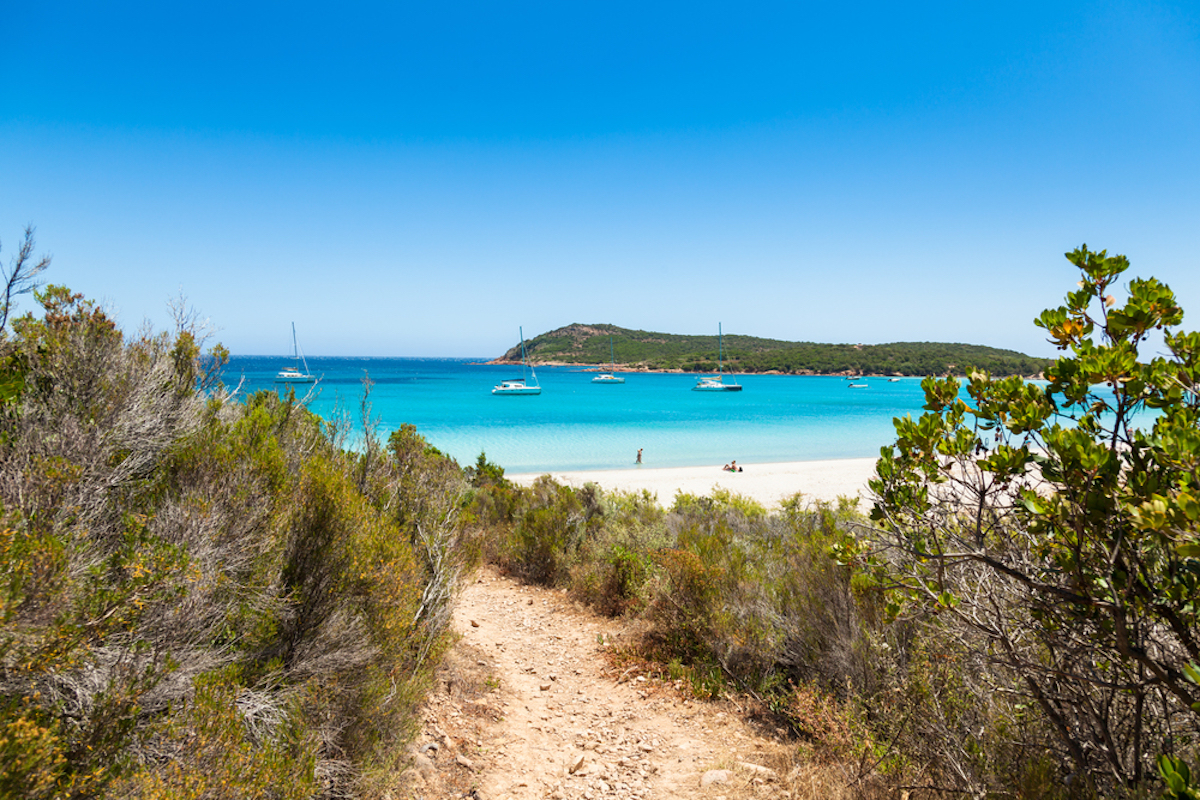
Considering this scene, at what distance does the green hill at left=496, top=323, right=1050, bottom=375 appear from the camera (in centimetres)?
10106

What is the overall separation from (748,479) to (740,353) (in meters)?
107

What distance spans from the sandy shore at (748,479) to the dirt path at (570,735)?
11007 mm

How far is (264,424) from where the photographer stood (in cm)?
393

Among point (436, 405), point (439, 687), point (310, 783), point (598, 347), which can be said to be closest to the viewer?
point (310, 783)

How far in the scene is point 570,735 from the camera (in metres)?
4.32

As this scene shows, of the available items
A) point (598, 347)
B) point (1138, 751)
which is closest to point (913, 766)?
point (1138, 751)

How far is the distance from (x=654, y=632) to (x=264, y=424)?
4.09 metres

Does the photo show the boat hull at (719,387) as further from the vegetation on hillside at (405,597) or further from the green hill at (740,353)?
the vegetation on hillside at (405,597)

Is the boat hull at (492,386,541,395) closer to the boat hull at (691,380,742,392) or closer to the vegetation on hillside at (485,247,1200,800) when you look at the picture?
the boat hull at (691,380,742,392)

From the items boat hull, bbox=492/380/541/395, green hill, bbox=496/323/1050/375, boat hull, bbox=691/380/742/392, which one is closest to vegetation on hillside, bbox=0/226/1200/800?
boat hull, bbox=492/380/541/395

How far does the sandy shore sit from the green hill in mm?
69294

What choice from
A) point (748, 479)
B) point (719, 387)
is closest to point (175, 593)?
point (748, 479)

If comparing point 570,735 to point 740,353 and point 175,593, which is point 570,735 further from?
point 740,353

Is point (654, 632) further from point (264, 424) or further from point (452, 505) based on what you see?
point (264, 424)
